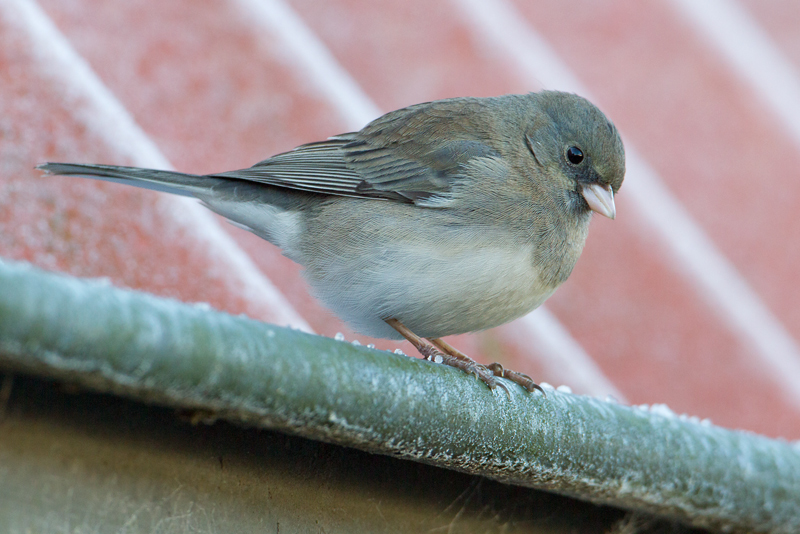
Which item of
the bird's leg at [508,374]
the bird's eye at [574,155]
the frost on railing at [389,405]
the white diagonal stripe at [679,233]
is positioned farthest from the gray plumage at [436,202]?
the white diagonal stripe at [679,233]

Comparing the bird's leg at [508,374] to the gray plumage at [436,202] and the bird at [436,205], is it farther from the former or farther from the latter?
the gray plumage at [436,202]

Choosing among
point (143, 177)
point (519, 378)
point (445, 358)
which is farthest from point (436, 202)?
point (143, 177)

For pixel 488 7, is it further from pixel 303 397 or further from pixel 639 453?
pixel 303 397

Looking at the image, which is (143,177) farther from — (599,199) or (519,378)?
(599,199)

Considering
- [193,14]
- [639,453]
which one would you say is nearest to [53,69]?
[193,14]

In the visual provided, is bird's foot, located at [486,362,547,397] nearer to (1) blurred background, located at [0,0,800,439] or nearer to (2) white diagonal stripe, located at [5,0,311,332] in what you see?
(2) white diagonal stripe, located at [5,0,311,332]

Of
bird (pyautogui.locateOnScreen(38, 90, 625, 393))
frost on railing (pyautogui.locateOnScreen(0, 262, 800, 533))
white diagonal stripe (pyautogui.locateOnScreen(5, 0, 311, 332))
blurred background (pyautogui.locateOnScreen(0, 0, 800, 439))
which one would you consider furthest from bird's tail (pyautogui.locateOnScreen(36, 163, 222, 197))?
frost on railing (pyautogui.locateOnScreen(0, 262, 800, 533))
